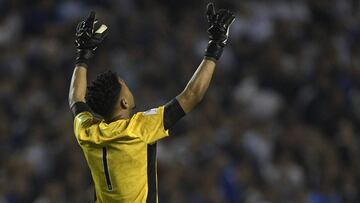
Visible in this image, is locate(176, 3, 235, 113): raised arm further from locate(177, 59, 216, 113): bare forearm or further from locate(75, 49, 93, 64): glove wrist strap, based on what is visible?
locate(75, 49, 93, 64): glove wrist strap

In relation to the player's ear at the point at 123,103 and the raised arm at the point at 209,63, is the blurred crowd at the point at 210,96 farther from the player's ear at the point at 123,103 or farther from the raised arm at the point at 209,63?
the raised arm at the point at 209,63

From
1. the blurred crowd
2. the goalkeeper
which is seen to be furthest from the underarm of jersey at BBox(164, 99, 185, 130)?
the blurred crowd

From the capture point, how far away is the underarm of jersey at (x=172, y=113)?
460cm

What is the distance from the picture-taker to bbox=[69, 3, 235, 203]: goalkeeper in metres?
4.60

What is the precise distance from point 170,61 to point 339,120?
2.11 m

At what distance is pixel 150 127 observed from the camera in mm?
4598

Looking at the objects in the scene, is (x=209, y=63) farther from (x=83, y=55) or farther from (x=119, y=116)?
(x=83, y=55)

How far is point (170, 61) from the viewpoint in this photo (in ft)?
34.9

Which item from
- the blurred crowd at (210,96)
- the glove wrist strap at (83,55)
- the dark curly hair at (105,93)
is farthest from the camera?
the blurred crowd at (210,96)

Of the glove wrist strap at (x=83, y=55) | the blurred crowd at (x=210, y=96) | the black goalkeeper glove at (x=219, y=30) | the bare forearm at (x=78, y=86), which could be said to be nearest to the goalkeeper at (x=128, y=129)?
the black goalkeeper glove at (x=219, y=30)

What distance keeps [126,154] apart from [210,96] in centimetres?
553

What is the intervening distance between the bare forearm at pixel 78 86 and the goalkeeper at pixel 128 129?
25cm

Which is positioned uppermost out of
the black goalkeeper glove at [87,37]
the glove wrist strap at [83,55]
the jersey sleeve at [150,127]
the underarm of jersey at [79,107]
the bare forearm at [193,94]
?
the black goalkeeper glove at [87,37]

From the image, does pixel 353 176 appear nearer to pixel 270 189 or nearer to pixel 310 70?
pixel 270 189
